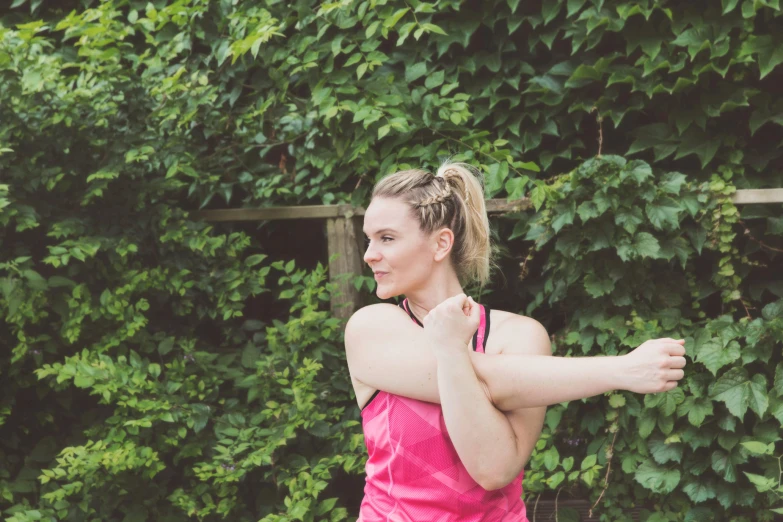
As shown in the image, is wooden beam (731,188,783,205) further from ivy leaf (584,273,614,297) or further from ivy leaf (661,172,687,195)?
ivy leaf (584,273,614,297)

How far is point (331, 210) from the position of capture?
370 cm

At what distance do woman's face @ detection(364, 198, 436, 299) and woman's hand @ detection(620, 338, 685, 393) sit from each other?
616 mm

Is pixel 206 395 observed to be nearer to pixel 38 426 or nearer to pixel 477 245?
pixel 38 426

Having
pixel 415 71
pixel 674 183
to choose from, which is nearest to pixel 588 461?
pixel 674 183

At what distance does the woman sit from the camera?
166cm

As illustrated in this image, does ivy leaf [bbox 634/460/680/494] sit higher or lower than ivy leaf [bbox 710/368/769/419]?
lower

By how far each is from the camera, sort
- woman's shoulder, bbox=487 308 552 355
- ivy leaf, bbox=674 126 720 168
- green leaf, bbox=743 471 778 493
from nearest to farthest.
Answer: woman's shoulder, bbox=487 308 552 355, green leaf, bbox=743 471 778 493, ivy leaf, bbox=674 126 720 168

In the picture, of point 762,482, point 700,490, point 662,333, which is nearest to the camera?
point 762,482

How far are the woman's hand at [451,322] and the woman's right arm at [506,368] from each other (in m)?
0.13

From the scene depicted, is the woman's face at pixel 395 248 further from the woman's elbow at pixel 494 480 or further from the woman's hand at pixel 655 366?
the woman's hand at pixel 655 366

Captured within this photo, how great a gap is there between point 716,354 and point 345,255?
166cm

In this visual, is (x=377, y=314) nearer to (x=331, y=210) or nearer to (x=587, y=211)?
(x=587, y=211)

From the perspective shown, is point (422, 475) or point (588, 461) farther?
point (588, 461)

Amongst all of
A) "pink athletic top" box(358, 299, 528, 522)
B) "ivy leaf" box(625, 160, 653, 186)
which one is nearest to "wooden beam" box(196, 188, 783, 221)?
"ivy leaf" box(625, 160, 653, 186)
